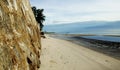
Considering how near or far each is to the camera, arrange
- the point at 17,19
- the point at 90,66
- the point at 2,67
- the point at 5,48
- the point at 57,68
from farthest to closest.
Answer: the point at 90,66
the point at 57,68
the point at 17,19
the point at 5,48
the point at 2,67

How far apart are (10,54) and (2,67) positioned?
929 millimetres

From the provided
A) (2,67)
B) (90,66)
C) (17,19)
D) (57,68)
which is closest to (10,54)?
(2,67)

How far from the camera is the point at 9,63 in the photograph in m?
7.71

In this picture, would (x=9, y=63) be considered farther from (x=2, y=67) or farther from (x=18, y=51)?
(x=18, y=51)

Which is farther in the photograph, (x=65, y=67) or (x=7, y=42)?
(x=65, y=67)

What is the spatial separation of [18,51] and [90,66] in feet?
36.2

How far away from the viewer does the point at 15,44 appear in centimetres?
886

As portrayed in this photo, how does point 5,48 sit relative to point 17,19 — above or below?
below

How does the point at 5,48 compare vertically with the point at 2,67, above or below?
above

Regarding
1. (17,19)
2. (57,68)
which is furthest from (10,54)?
(57,68)

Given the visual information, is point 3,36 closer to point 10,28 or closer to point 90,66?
point 10,28

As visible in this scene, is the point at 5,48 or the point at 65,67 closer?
the point at 5,48

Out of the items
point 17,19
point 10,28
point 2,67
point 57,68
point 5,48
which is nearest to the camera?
point 2,67

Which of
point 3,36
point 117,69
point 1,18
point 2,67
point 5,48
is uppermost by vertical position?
point 1,18
